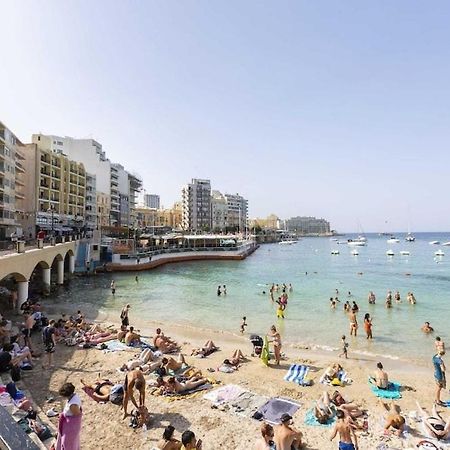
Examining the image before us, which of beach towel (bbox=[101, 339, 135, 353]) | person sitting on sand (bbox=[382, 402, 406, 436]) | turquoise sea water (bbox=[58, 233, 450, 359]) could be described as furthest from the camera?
turquoise sea water (bbox=[58, 233, 450, 359])

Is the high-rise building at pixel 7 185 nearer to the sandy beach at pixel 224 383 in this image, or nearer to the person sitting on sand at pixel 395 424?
the sandy beach at pixel 224 383

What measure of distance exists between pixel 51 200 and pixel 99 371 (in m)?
54.6

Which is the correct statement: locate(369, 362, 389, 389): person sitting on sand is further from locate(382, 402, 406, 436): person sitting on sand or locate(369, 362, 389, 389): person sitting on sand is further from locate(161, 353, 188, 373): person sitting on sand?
locate(161, 353, 188, 373): person sitting on sand

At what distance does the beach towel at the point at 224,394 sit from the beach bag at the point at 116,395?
2519 mm

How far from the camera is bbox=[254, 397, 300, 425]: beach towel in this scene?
10.0 m

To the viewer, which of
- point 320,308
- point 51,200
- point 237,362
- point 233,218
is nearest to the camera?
point 237,362

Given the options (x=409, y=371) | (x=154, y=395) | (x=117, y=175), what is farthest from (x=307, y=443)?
(x=117, y=175)

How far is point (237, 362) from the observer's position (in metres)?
14.9

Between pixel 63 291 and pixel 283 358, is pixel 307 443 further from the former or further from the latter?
pixel 63 291

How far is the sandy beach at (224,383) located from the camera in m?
9.03

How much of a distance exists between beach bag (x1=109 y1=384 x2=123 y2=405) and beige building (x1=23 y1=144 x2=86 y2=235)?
146ft

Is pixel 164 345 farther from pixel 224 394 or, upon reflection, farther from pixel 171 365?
pixel 224 394

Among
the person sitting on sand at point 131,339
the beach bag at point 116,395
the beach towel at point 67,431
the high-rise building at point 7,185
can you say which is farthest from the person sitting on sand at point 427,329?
the high-rise building at point 7,185

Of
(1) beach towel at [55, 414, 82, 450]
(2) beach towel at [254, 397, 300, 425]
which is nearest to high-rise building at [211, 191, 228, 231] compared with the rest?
(2) beach towel at [254, 397, 300, 425]
